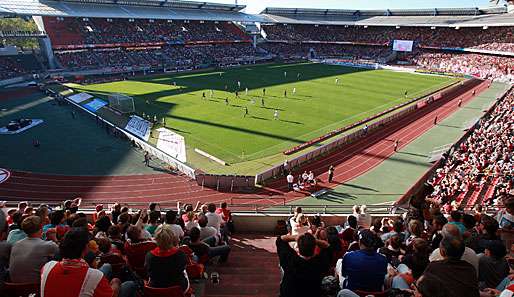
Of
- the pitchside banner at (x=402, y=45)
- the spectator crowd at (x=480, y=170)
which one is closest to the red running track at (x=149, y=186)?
the spectator crowd at (x=480, y=170)

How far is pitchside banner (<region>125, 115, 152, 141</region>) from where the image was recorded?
30.8m

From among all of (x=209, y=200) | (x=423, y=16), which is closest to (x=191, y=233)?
(x=209, y=200)

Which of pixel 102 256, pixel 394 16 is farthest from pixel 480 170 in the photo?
pixel 394 16

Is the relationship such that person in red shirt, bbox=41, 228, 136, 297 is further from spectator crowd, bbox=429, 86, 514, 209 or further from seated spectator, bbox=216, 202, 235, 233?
spectator crowd, bbox=429, 86, 514, 209

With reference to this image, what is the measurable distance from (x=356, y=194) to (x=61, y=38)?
6065 cm

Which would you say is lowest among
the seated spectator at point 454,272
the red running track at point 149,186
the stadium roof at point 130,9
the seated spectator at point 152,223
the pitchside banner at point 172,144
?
the red running track at point 149,186

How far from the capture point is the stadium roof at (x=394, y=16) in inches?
3132

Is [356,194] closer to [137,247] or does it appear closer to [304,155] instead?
[304,155]

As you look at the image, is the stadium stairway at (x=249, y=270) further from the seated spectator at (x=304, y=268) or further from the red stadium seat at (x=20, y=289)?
the red stadium seat at (x=20, y=289)

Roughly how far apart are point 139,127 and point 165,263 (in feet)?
96.0

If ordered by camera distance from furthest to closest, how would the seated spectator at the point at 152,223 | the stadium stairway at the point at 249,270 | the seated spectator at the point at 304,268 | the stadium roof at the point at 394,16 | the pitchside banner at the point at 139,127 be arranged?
the stadium roof at the point at 394,16 < the pitchside banner at the point at 139,127 < the seated spectator at the point at 152,223 < the stadium stairway at the point at 249,270 < the seated spectator at the point at 304,268

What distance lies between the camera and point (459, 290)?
385 centimetres

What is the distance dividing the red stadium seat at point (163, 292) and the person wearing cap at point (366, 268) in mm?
2315

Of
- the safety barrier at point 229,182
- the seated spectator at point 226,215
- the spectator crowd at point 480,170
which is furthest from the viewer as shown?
the safety barrier at point 229,182
